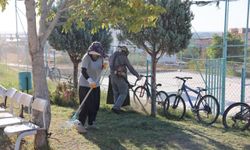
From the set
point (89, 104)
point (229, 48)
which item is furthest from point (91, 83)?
point (229, 48)

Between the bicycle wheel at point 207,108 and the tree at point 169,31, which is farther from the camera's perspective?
the bicycle wheel at point 207,108

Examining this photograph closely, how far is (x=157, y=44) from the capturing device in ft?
28.9

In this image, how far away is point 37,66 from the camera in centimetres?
581

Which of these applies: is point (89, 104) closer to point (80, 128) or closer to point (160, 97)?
point (80, 128)

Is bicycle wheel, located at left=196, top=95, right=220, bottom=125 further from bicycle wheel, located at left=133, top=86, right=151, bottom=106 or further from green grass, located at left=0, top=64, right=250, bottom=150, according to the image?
bicycle wheel, located at left=133, top=86, right=151, bottom=106

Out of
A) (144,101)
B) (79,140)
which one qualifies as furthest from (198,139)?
(144,101)

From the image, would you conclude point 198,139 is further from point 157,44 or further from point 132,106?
point 132,106

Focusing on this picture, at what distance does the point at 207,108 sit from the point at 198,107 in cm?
21

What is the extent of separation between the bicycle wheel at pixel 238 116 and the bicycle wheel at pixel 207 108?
74cm

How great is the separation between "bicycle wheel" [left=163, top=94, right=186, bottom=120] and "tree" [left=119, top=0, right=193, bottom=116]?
149 cm

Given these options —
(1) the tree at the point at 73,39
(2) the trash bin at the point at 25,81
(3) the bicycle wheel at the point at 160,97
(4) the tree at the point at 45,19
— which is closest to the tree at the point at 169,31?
(3) the bicycle wheel at the point at 160,97

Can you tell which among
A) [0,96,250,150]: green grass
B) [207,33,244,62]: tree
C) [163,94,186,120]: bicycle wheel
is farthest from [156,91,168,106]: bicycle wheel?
[207,33,244,62]: tree

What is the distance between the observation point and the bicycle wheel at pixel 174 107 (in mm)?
9695

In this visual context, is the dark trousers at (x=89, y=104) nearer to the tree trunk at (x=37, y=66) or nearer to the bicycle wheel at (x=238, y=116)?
the tree trunk at (x=37, y=66)
